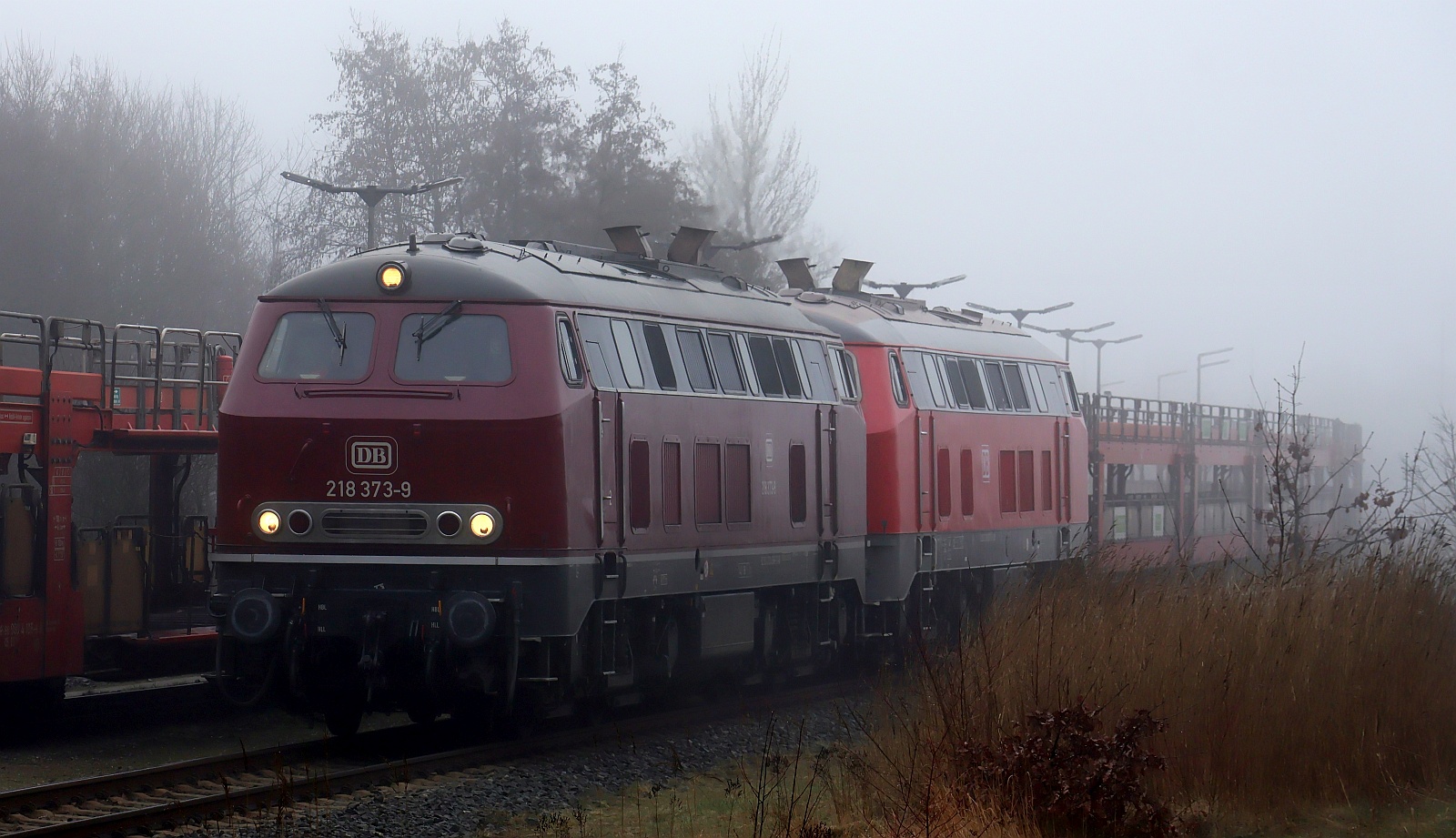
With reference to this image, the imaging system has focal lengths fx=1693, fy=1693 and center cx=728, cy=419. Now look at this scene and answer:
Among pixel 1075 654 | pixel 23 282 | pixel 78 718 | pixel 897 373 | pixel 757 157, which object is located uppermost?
pixel 757 157

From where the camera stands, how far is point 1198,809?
372 inches

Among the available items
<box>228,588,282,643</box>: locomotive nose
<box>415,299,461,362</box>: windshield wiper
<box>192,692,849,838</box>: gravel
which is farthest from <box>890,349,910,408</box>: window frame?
<box>228,588,282,643</box>: locomotive nose

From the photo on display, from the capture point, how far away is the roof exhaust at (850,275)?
21.4 metres

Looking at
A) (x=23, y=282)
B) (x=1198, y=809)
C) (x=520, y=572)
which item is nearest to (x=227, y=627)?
(x=520, y=572)

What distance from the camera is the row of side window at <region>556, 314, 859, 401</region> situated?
42.2 ft

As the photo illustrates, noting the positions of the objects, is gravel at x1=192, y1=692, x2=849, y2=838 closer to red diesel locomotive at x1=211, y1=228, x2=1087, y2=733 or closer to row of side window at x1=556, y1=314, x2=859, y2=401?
red diesel locomotive at x1=211, y1=228, x2=1087, y2=733

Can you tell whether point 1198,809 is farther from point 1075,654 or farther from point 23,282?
point 23,282

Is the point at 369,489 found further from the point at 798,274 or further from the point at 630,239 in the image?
the point at 798,274

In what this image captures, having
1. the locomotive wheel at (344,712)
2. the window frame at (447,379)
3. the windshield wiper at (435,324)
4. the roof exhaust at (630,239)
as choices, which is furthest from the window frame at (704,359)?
the locomotive wheel at (344,712)

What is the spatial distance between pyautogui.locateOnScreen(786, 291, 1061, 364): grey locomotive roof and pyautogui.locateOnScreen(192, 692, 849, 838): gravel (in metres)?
5.32

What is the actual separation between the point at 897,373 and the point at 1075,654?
8.36 metres

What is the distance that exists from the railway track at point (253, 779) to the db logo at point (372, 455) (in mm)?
2034

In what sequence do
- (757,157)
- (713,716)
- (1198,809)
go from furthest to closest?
1. (757,157)
2. (713,716)
3. (1198,809)

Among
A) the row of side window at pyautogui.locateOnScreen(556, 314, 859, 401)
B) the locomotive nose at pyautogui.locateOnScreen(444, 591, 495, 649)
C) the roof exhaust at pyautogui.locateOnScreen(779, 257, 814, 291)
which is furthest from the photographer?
the roof exhaust at pyautogui.locateOnScreen(779, 257, 814, 291)
